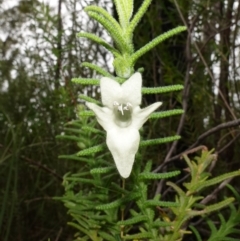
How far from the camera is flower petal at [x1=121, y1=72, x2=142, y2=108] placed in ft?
1.28

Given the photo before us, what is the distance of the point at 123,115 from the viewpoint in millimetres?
413

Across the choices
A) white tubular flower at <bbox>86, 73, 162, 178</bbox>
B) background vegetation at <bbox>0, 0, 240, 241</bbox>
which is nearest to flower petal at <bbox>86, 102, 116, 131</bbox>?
white tubular flower at <bbox>86, 73, 162, 178</bbox>

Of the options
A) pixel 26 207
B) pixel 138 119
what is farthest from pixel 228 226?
pixel 26 207

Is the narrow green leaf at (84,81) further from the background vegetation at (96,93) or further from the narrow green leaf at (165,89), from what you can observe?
the background vegetation at (96,93)

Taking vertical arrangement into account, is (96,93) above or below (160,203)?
above

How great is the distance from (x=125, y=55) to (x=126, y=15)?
38mm

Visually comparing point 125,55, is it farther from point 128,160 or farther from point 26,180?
point 26,180

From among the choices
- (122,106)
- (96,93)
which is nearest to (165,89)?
(122,106)

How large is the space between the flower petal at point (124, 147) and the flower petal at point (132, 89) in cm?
3

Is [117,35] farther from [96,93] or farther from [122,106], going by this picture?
[96,93]

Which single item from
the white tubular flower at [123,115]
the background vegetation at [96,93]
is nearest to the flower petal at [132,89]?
the white tubular flower at [123,115]

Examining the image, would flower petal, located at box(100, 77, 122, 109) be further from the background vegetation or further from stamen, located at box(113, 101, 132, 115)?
the background vegetation

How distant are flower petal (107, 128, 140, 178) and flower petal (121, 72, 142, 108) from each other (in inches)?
1.0

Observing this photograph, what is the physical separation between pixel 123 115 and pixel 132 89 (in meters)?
0.03
